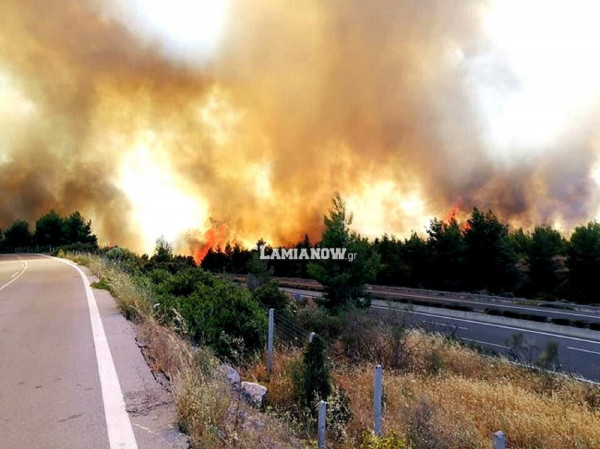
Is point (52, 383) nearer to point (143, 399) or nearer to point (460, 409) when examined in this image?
point (143, 399)

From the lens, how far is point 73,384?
4715mm

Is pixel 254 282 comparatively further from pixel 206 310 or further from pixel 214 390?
pixel 214 390

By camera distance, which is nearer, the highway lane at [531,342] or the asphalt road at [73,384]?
the asphalt road at [73,384]

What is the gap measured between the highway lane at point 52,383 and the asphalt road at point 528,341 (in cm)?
1162

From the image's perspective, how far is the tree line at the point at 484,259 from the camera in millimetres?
36350

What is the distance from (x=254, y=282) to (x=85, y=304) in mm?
29521

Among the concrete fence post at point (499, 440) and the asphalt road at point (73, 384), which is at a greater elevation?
the concrete fence post at point (499, 440)

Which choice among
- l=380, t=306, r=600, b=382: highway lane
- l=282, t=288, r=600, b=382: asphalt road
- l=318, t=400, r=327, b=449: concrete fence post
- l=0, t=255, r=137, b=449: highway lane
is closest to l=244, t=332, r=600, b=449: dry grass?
l=318, t=400, r=327, b=449: concrete fence post

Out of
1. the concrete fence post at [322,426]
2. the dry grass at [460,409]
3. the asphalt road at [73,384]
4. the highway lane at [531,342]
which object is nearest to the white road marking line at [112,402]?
the asphalt road at [73,384]

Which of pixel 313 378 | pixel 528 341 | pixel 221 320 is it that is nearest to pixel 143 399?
pixel 313 378

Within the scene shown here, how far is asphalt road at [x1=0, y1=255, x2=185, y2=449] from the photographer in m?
3.44

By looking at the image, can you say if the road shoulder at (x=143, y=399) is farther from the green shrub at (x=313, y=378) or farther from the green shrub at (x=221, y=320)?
the green shrub at (x=313, y=378)

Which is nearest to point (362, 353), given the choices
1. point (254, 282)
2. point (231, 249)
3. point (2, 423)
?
point (2, 423)

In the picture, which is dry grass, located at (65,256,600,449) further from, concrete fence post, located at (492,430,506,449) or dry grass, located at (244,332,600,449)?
concrete fence post, located at (492,430,506,449)
